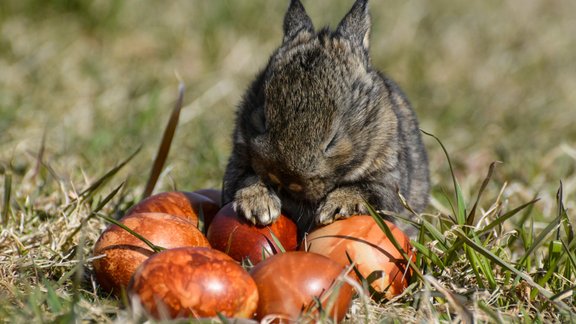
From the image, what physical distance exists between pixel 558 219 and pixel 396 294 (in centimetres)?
75

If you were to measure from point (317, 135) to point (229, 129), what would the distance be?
11.4 ft

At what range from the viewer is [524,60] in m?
9.63

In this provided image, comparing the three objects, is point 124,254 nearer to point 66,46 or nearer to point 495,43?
point 66,46

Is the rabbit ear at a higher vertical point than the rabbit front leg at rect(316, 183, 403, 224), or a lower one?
higher

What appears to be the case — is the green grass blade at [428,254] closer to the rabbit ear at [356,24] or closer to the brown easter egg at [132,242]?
the brown easter egg at [132,242]

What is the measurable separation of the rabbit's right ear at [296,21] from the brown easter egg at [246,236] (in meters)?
1.10

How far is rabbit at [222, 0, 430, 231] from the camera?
3502 mm

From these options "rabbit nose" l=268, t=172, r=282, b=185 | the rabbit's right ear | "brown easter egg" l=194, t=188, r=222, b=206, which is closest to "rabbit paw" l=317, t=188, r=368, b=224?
"rabbit nose" l=268, t=172, r=282, b=185

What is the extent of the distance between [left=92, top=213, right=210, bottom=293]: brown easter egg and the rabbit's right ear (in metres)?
1.33

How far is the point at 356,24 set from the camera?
4.18 m

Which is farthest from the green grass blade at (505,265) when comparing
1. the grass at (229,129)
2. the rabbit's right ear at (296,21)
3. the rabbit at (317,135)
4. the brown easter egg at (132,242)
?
the rabbit's right ear at (296,21)

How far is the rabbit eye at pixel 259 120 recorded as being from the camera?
12.1 ft

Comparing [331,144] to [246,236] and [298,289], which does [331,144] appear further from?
[298,289]

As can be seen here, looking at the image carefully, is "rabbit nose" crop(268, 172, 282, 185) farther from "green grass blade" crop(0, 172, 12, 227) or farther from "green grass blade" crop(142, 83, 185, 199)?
"green grass blade" crop(0, 172, 12, 227)
